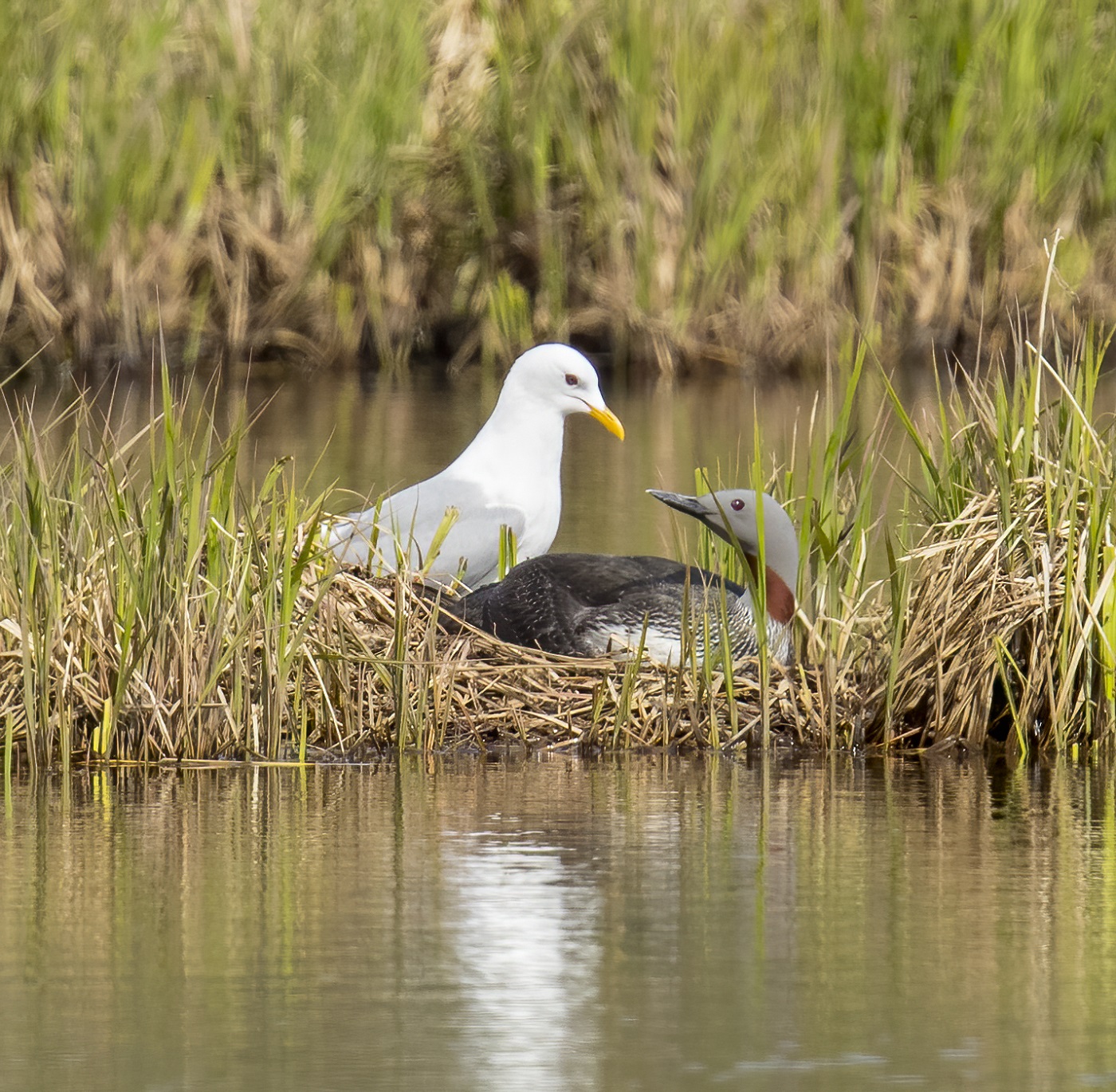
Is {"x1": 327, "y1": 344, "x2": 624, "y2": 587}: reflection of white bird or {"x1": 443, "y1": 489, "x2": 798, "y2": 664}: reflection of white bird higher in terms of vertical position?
{"x1": 327, "y1": 344, "x2": 624, "y2": 587}: reflection of white bird

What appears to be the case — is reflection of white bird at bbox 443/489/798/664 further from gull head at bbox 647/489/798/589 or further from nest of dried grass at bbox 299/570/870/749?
nest of dried grass at bbox 299/570/870/749

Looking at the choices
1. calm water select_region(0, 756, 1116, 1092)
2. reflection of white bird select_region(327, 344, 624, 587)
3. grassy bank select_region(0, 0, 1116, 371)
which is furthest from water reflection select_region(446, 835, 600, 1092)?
grassy bank select_region(0, 0, 1116, 371)

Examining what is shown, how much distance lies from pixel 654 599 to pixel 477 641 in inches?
18.8

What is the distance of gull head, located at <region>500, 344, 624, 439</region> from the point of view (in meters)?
8.08

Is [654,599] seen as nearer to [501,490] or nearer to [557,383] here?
[501,490]

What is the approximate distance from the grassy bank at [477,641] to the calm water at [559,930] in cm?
25

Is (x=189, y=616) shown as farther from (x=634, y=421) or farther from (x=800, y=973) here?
(x=634, y=421)

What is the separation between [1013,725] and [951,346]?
1142 centimetres

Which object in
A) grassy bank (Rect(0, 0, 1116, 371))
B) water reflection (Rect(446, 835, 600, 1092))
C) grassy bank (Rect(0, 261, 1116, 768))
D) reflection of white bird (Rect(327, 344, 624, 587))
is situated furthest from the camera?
grassy bank (Rect(0, 0, 1116, 371))

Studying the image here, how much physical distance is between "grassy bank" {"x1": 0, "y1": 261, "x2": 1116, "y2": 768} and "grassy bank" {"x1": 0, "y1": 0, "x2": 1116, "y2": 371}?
9.51 meters

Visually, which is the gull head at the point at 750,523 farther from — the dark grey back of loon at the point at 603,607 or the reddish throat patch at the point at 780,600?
the dark grey back of loon at the point at 603,607

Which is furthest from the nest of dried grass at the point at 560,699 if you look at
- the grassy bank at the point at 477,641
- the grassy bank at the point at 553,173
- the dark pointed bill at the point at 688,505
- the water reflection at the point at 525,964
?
the grassy bank at the point at 553,173

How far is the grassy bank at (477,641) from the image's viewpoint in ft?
18.7

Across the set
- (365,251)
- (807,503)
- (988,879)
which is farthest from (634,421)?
(988,879)
